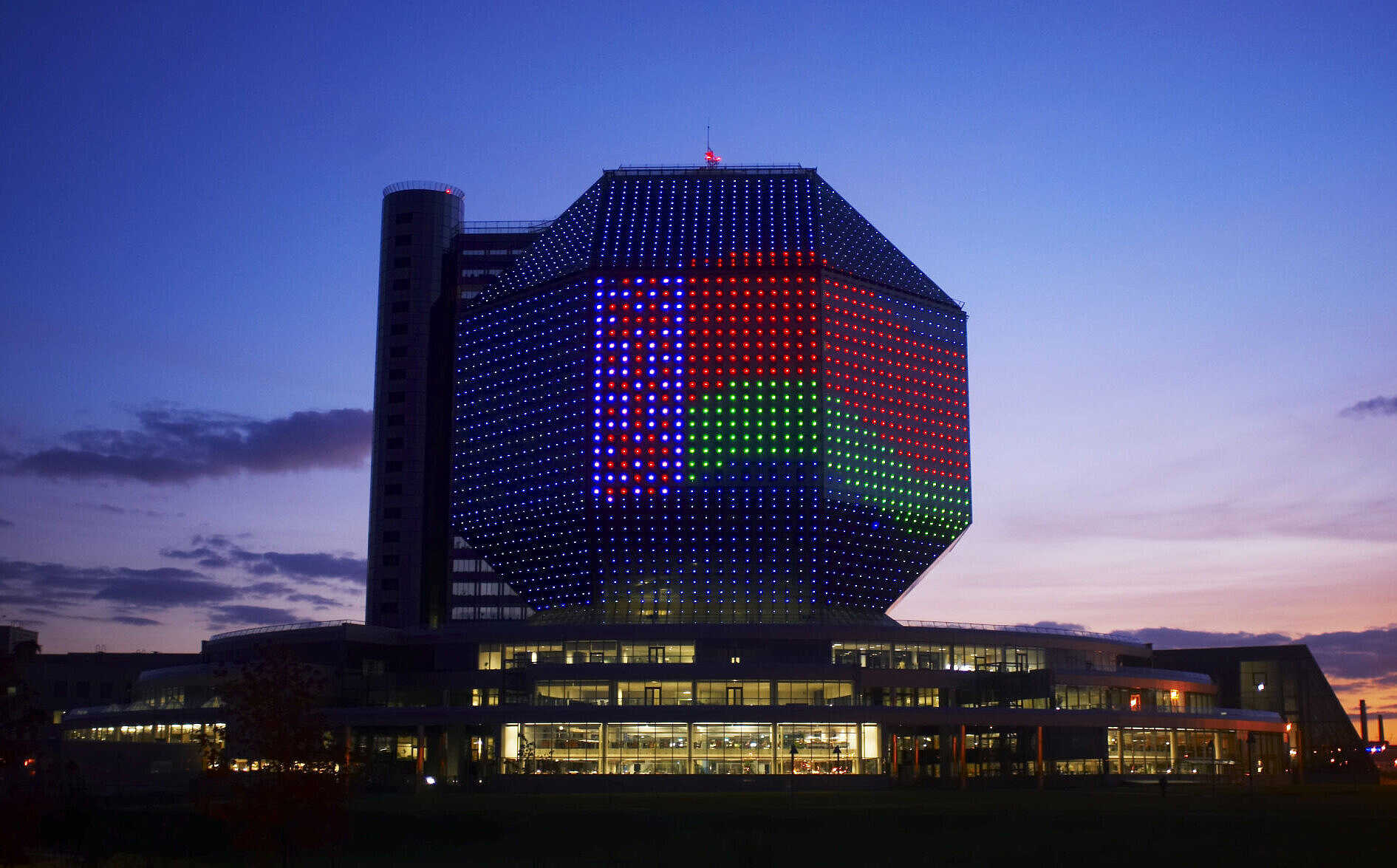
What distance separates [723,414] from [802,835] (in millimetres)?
88420

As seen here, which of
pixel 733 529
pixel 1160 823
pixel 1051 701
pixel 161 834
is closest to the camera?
pixel 1160 823

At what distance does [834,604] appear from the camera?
514 feet

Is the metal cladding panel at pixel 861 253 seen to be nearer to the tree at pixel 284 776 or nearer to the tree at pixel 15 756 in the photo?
the tree at pixel 284 776

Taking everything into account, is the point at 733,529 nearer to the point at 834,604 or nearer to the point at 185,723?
the point at 834,604

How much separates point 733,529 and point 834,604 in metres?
13.1

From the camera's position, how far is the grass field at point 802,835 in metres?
65.1

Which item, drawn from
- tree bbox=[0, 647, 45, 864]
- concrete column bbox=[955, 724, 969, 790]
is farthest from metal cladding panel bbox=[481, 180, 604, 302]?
tree bbox=[0, 647, 45, 864]

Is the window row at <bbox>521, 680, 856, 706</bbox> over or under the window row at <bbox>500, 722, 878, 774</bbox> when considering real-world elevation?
over

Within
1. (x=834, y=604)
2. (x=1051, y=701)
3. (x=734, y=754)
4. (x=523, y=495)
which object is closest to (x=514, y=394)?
(x=523, y=495)

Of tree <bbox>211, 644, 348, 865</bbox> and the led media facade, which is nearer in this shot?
tree <bbox>211, 644, 348, 865</bbox>

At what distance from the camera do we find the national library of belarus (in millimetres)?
130375

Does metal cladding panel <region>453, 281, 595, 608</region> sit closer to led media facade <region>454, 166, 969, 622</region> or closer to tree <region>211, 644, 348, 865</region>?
led media facade <region>454, 166, 969, 622</region>

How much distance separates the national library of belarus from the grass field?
4207 cm

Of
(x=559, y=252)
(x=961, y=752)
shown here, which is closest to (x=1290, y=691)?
(x=961, y=752)
